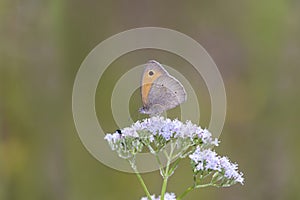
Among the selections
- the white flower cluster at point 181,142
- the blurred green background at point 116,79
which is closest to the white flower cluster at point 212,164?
the white flower cluster at point 181,142

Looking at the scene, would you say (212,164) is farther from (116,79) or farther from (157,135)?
(116,79)

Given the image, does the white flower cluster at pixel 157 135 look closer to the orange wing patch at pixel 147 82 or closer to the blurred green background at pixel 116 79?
the orange wing patch at pixel 147 82

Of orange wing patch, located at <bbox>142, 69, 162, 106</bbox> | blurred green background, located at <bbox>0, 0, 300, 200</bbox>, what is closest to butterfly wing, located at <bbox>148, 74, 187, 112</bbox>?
orange wing patch, located at <bbox>142, 69, 162, 106</bbox>

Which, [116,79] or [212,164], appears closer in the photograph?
[212,164]

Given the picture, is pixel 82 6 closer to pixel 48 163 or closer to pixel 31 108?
pixel 31 108

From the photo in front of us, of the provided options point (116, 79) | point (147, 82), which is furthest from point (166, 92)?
point (116, 79)
